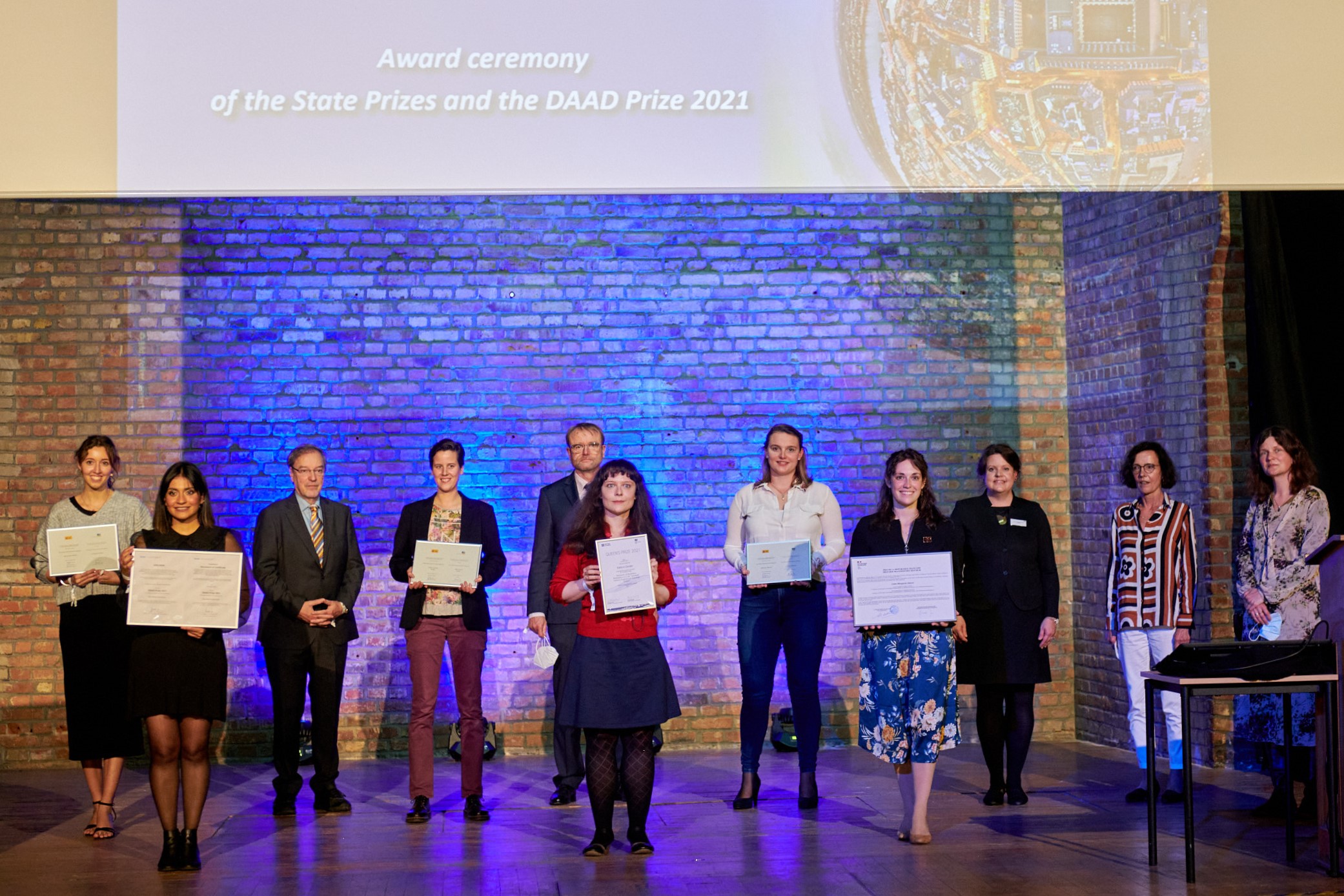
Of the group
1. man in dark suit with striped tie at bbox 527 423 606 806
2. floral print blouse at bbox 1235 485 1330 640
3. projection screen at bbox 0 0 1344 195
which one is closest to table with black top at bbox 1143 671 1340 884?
floral print blouse at bbox 1235 485 1330 640

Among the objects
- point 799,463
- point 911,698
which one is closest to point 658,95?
point 799,463

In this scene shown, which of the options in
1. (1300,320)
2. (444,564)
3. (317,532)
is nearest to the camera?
(444,564)

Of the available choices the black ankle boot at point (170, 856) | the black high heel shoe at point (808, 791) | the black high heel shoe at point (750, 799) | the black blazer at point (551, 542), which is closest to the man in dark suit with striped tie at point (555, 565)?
the black blazer at point (551, 542)

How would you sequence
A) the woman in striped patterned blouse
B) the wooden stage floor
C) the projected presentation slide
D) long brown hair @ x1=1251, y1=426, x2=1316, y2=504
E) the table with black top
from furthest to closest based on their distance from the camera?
the woman in striped patterned blouse, long brown hair @ x1=1251, y1=426, x2=1316, y2=504, the projected presentation slide, the wooden stage floor, the table with black top

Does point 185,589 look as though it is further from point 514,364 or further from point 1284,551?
point 1284,551

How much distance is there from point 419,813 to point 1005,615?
2.68 metres

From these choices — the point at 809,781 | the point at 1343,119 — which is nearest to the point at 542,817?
the point at 809,781

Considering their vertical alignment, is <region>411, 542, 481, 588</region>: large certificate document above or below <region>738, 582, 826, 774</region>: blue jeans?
above

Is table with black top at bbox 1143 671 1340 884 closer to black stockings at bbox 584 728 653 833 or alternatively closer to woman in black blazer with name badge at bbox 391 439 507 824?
black stockings at bbox 584 728 653 833

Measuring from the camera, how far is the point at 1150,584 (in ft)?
19.1

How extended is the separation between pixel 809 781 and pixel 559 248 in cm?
349

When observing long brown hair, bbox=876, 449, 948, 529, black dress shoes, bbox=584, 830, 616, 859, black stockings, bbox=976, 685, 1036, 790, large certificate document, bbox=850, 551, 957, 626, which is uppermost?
long brown hair, bbox=876, 449, 948, 529

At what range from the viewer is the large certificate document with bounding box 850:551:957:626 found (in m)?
4.96

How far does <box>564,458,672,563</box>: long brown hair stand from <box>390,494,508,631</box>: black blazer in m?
1.00
